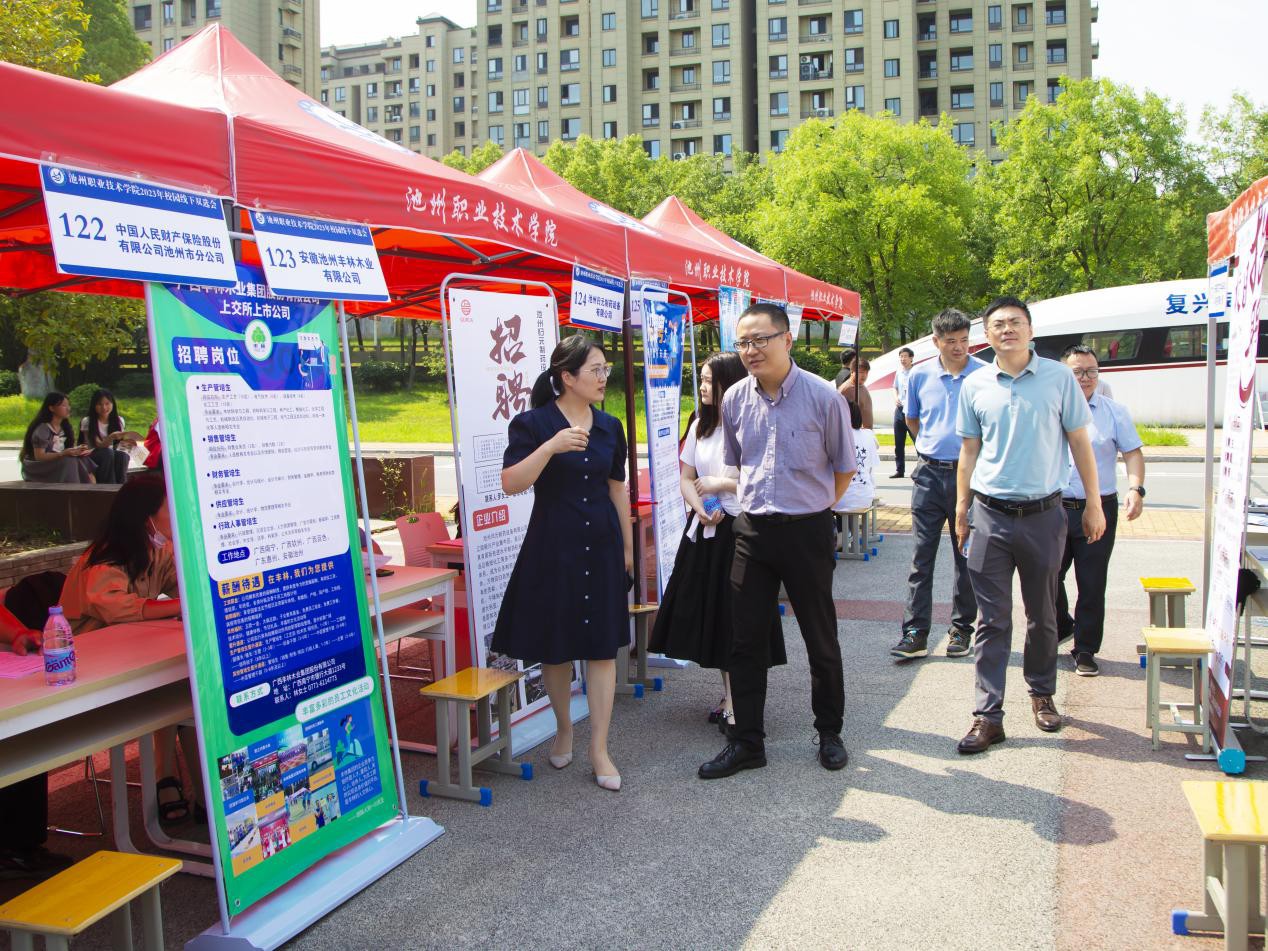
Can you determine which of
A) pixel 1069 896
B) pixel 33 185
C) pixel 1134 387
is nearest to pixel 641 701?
pixel 1069 896

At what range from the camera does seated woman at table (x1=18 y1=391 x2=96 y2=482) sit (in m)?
10.3

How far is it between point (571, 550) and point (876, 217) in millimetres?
31217

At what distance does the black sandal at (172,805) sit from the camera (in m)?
4.18

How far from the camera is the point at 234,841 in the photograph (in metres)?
3.20

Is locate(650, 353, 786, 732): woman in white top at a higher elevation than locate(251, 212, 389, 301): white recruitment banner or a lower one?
lower

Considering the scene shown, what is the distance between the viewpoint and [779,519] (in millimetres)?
4367

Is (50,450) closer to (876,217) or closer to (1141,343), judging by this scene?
(1141,343)

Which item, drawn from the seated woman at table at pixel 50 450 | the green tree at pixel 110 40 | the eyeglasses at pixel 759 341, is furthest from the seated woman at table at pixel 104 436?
the green tree at pixel 110 40

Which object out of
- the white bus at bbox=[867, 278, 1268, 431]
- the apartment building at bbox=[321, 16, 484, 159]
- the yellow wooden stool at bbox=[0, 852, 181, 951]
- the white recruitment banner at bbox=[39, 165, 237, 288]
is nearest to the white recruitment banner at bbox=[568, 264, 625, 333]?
the white recruitment banner at bbox=[39, 165, 237, 288]

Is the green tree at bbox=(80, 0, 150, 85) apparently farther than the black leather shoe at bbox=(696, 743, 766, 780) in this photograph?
Yes

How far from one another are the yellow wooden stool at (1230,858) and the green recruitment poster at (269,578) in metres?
2.71

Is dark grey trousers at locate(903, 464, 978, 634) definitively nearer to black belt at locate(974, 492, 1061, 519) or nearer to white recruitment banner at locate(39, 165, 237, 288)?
black belt at locate(974, 492, 1061, 519)

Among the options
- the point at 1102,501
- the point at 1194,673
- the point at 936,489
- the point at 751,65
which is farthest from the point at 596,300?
the point at 751,65

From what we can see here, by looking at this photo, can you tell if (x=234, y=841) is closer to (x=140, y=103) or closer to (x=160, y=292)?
(x=160, y=292)
